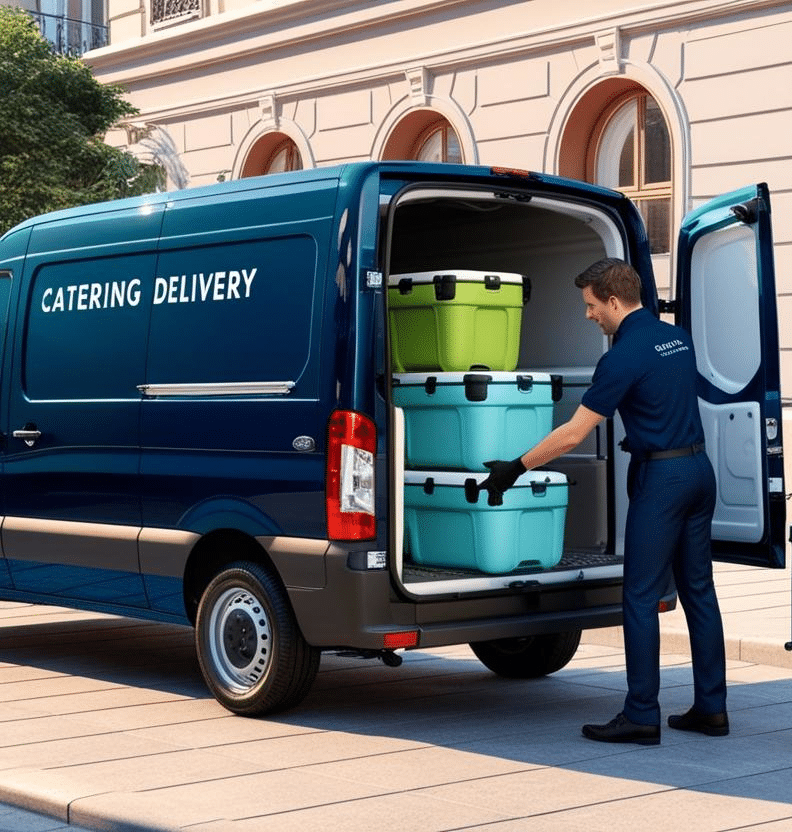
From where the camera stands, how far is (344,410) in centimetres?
694

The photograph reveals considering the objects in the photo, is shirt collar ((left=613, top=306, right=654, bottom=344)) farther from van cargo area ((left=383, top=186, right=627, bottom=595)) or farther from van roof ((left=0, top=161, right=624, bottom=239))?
van roof ((left=0, top=161, right=624, bottom=239))

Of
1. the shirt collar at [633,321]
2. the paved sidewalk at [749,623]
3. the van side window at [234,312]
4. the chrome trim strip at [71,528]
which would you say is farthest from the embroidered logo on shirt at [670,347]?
the chrome trim strip at [71,528]

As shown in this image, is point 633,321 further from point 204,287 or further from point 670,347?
point 204,287

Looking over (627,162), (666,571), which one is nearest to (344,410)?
(666,571)

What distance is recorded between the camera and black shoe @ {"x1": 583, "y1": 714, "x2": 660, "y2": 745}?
271 inches

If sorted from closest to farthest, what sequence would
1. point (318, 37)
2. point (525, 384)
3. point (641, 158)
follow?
1. point (525, 384)
2. point (641, 158)
3. point (318, 37)

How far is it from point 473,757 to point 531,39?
40.5 feet

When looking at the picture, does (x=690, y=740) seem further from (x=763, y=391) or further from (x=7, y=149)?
(x=7, y=149)

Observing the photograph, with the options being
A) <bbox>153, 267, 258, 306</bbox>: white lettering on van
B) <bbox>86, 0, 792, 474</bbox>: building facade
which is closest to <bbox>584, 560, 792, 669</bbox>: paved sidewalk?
<bbox>153, 267, 258, 306</bbox>: white lettering on van

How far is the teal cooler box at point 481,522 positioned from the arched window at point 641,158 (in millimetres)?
9833

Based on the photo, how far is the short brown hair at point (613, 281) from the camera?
7.07 metres

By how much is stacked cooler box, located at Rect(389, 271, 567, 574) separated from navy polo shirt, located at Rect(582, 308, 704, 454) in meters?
0.67

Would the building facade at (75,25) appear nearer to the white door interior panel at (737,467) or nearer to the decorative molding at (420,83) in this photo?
the decorative molding at (420,83)

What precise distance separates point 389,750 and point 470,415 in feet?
4.87
